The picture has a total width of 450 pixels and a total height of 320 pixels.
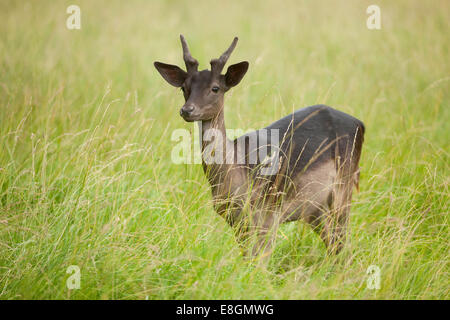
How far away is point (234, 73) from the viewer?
366cm

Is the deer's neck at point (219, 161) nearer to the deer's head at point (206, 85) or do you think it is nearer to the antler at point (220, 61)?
the deer's head at point (206, 85)

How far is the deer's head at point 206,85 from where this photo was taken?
341 centimetres

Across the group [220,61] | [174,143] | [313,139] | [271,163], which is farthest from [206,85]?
[174,143]

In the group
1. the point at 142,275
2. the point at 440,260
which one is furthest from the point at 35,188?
the point at 440,260

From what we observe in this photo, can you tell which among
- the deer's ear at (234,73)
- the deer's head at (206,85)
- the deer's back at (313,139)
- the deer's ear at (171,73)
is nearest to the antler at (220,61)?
the deer's head at (206,85)

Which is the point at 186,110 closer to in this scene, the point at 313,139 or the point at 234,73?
the point at 234,73

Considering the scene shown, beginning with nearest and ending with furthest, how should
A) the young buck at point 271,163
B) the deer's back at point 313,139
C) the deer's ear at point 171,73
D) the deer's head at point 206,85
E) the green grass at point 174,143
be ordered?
1. the green grass at point 174,143
2. the deer's head at point 206,85
3. the young buck at point 271,163
4. the deer's ear at point 171,73
5. the deer's back at point 313,139

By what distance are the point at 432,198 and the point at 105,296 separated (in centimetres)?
294

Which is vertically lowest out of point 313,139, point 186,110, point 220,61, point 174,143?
point 174,143

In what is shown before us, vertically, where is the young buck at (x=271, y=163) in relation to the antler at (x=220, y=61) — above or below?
below

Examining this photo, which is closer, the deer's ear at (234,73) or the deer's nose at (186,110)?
the deer's nose at (186,110)

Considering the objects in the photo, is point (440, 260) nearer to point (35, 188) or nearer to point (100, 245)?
point (100, 245)

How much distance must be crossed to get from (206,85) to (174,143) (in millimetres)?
1937

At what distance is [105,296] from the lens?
2975mm
